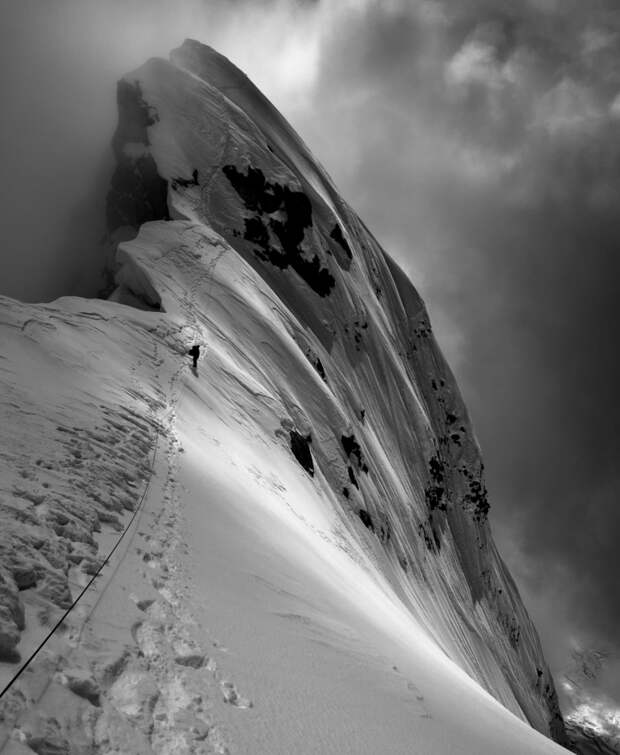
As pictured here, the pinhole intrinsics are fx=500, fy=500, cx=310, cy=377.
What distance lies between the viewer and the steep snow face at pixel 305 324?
972 inches

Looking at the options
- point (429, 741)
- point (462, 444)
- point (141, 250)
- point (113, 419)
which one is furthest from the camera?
point (462, 444)

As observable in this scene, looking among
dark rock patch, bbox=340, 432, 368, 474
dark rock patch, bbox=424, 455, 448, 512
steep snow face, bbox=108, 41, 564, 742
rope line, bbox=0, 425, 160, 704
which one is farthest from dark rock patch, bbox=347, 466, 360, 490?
dark rock patch, bbox=424, 455, 448, 512

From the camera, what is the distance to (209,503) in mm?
8867

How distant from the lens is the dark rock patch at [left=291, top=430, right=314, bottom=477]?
884 inches

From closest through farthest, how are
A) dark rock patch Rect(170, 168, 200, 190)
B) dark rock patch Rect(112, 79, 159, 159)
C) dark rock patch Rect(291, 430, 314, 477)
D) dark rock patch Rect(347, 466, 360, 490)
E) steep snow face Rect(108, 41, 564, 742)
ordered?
dark rock patch Rect(291, 430, 314, 477), steep snow face Rect(108, 41, 564, 742), dark rock patch Rect(347, 466, 360, 490), dark rock patch Rect(170, 168, 200, 190), dark rock patch Rect(112, 79, 159, 159)

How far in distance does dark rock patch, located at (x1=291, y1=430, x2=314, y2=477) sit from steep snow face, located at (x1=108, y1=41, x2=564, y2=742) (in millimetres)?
104

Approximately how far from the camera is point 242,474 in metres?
13.4

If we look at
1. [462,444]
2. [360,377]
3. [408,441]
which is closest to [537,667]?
[462,444]

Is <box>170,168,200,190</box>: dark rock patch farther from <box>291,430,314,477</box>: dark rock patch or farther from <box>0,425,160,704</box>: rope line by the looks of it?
<box>0,425,160,704</box>: rope line

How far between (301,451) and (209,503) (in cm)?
1430

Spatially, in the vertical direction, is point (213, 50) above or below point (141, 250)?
above

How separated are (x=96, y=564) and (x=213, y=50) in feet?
205

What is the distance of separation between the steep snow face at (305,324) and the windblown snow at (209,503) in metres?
0.24

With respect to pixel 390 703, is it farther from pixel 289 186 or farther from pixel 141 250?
pixel 289 186
